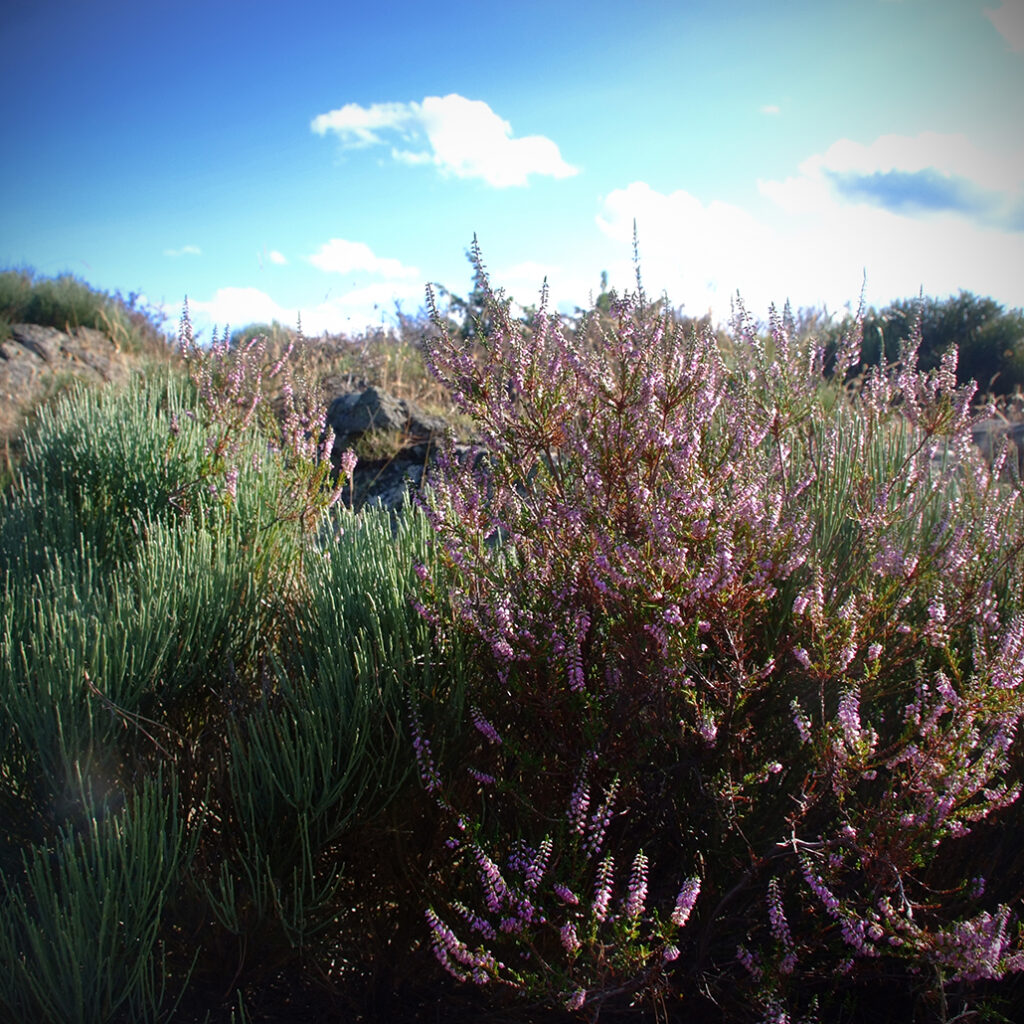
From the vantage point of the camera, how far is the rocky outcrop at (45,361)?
358 inches

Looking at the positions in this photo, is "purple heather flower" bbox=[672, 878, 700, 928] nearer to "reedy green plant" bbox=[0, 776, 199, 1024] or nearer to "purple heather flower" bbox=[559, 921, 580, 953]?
"purple heather flower" bbox=[559, 921, 580, 953]

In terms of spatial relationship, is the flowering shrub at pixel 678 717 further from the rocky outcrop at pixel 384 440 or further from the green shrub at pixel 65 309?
the green shrub at pixel 65 309

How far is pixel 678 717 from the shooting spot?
79.8 inches

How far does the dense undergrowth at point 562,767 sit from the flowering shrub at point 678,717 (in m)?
0.01

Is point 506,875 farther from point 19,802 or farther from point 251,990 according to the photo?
point 19,802

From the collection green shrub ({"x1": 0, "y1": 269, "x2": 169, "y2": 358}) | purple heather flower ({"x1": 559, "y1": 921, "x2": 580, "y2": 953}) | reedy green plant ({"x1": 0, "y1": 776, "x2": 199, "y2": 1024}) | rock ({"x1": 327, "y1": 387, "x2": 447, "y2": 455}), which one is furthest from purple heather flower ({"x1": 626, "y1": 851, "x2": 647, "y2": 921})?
green shrub ({"x1": 0, "y1": 269, "x2": 169, "y2": 358})

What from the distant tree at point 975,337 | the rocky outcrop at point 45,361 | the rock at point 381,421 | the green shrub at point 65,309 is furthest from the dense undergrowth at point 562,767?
the distant tree at point 975,337

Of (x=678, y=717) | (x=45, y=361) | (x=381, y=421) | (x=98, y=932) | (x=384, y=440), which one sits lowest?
(x=98, y=932)

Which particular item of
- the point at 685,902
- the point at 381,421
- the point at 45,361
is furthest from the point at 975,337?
the point at 685,902

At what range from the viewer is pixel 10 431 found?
7742 mm

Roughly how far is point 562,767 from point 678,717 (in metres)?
0.33

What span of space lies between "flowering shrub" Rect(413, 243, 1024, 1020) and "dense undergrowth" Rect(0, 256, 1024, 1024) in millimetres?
13

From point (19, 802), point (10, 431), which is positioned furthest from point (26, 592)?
point (10, 431)

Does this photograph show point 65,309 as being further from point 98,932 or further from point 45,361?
point 98,932
